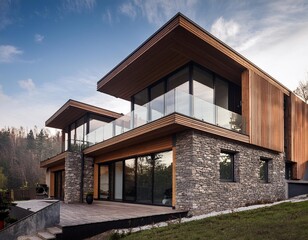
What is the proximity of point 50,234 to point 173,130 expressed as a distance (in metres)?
5.88

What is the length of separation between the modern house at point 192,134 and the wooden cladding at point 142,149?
5cm

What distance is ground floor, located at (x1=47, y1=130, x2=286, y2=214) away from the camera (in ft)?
37.1

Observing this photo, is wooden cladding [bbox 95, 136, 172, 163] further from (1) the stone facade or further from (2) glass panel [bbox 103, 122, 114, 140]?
(2) glass panel [bbox 103, 122, 114, 140]

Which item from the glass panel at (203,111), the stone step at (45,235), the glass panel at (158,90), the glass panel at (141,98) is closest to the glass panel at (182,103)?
the glass panel at (203,111)

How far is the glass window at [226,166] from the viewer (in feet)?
41.6

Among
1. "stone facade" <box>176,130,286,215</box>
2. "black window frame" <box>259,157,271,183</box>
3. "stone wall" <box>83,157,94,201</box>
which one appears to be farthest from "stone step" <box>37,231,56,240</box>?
"black window frame" <box>259,157,271,183</box>

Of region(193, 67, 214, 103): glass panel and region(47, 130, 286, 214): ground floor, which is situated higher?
region(193, 67, 214, 103): glass panel

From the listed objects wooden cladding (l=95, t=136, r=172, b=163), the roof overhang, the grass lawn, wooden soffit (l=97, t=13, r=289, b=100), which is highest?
wooden soffit (l=97, t=13, r=289, b=100)

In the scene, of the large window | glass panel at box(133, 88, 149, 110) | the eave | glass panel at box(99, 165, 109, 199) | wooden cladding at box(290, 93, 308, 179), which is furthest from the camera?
glass panel at box(99, 165, 109, 199)

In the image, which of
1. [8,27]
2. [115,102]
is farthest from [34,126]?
[8,27]

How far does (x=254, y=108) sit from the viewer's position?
1362cm

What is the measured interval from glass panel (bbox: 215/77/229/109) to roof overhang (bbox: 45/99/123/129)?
29.2 feet

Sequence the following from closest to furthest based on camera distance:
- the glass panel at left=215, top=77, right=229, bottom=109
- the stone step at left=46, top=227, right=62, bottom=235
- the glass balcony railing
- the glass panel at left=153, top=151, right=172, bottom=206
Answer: the stone step at left=46, top=227, right=62, bottom=235, the glass balcony railing, the glass panel at left=153, top=151, right=172, bottom=206, the glass panel at left=215, top=77, right=229, bottom=109

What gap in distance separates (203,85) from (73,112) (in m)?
10.7
